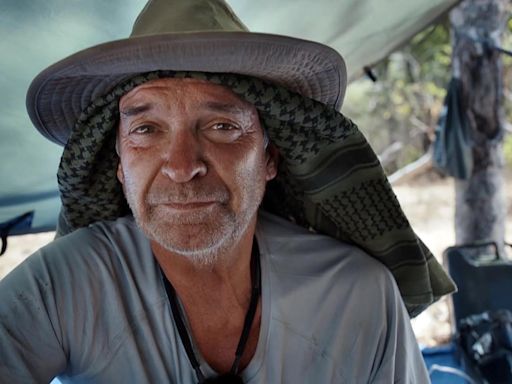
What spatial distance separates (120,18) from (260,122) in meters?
0.47

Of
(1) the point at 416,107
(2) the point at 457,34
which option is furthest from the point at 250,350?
(1) the point at 416,107

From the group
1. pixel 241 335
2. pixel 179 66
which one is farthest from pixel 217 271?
pixel 179 66

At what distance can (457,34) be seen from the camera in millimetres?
3982

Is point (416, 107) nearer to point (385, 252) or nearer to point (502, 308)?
point (502, 308)

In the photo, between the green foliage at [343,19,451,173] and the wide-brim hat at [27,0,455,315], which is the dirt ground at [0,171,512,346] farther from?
the wide-brim hat at [27,0,455,315]

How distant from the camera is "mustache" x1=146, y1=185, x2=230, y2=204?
130cm

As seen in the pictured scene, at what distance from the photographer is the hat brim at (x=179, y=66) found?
1214 mm

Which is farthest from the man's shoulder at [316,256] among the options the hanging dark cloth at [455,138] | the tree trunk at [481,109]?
the hanging dark cloth at [455,138]

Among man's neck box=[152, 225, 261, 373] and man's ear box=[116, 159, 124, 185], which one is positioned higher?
man's ear box=[116, 159, 124, 185]

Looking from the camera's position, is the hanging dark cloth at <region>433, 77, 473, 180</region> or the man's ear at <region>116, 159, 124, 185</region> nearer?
the man's ear at <region>116, 159, 124, 185</region>

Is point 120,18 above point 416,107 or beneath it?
above

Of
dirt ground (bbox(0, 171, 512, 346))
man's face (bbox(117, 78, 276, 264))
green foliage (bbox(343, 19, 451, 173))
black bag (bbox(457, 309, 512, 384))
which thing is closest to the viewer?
man's face (bbox(117, 78, 276, 264))

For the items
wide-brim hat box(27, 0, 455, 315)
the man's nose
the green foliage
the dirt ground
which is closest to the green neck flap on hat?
wide-brim hat box(27, 0, 455, 315)

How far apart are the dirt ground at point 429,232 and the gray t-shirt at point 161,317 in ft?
7.74
